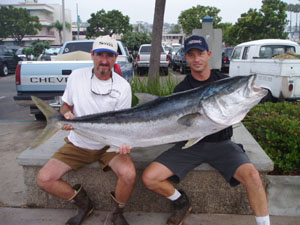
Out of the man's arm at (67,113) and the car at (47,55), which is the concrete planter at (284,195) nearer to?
the man's arm at (67,113)

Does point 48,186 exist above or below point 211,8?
below

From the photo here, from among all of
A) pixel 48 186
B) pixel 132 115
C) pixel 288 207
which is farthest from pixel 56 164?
pixel 288 207

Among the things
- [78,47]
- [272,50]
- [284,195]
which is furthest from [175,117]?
[272,50]

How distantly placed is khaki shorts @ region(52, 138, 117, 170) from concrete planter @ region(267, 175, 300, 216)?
67.4 inches

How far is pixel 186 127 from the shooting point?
100 inches

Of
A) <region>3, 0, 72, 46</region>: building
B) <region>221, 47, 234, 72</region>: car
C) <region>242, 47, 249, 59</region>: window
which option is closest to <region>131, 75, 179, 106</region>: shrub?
<region>242, 47, 249, 59</region>: window

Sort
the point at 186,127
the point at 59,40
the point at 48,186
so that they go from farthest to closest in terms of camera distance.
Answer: the point at 59,40
the point at 48,186
the point at 186,127

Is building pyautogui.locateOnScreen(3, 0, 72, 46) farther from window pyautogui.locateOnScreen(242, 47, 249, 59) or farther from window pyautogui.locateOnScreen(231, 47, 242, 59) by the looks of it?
window pyautogui.locateOnScreen(242, 47, 249, 59)

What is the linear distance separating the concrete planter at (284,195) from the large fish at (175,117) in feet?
3.61

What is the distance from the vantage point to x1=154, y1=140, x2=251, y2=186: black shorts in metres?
2.75

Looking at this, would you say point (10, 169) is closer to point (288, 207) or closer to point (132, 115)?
point (132, 115)

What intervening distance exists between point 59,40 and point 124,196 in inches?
3217

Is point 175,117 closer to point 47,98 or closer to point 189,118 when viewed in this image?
point 189,118

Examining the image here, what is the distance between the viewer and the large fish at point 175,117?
2.41 metres
